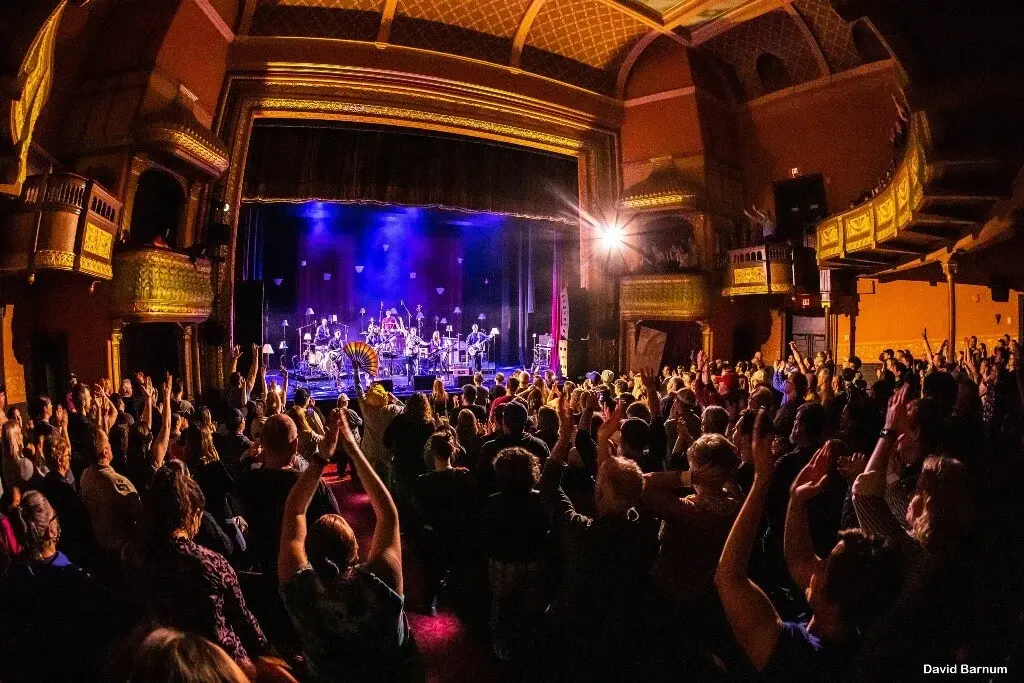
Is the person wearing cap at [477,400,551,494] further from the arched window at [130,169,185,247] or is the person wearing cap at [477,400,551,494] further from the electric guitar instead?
the electric guitar

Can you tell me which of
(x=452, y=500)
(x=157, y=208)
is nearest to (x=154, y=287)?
(x=157, y=208)

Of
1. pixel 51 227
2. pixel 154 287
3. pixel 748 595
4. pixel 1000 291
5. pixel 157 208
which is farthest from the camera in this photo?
pixel 157 208

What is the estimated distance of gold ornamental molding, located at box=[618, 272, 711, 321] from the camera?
14477 mm

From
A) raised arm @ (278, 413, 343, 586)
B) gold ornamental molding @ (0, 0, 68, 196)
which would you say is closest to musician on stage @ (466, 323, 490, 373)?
gold ornamental molding @ (0, 0, 68, 196)

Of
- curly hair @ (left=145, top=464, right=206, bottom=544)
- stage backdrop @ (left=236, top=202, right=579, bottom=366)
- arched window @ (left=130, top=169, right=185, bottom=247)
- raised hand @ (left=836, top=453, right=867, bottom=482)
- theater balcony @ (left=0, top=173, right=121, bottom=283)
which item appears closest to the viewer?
curly hair @ (left=145, top=464, right=206, bottom=544)

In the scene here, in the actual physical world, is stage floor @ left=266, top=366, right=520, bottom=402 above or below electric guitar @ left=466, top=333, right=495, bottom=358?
below

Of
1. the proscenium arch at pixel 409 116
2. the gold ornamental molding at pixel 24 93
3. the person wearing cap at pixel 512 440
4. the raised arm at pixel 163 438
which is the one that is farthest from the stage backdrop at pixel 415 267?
the person wearing cap at pixel 512 440

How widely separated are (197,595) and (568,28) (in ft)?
47.9

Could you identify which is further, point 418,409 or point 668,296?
point 668,296

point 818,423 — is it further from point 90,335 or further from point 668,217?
point 668,217

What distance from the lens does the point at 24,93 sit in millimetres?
4148

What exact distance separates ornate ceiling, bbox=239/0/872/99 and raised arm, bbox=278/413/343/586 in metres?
11.9

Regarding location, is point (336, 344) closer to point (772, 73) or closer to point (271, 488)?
point (772, 73)

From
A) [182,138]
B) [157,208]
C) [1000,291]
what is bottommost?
[1000,291]
